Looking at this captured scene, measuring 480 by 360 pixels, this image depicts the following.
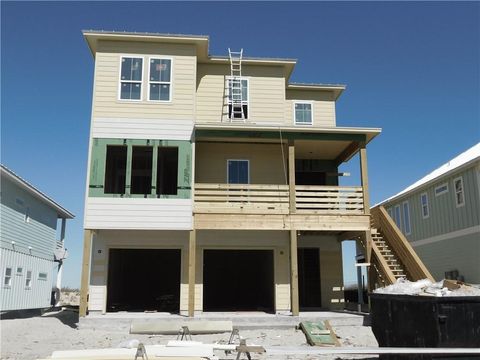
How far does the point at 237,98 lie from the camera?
19.0m

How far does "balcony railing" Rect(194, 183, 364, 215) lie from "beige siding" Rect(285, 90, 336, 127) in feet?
15.1

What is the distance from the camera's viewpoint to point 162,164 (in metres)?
19.8

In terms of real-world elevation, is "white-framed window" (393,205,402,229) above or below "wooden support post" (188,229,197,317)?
above

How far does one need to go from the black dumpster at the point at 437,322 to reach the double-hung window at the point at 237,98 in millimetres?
11541

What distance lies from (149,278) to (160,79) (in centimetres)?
1072

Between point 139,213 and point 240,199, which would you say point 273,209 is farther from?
point 139,213

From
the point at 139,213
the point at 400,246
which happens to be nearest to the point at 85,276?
the point at 139,213

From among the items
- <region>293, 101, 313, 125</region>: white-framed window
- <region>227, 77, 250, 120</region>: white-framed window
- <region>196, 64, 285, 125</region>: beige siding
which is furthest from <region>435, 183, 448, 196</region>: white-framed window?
<region>227, 77, 250, 120</region>: white-framed window

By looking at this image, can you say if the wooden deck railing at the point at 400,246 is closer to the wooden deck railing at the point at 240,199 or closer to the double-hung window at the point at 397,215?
the wooden deck railing at the point at 240,199

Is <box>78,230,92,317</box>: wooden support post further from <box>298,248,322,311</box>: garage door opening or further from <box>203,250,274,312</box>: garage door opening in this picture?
<box>298,248,322,311</box>: garage door opening

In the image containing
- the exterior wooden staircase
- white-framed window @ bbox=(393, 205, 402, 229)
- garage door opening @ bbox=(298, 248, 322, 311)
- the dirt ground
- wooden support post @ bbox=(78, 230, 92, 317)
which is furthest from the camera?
white-framed window @ bbox=(393, 205, 402, 229)

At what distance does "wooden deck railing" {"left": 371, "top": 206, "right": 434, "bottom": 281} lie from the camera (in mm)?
14812

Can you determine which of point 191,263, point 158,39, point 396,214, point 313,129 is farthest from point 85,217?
point 396,214

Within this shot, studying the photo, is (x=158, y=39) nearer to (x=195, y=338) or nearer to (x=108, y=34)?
(x=108, y=34)
